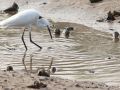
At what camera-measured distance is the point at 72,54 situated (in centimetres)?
1144

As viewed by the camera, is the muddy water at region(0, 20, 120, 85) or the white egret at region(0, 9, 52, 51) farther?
the white egret at region(0, 9, 52, 51)

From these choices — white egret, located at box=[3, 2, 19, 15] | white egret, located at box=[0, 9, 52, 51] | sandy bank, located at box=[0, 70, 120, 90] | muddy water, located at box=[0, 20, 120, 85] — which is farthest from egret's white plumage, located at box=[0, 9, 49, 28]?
white egret, located at box=[3, 2, 19, 15]

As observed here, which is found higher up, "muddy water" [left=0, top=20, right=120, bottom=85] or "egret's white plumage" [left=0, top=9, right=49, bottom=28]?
"egret's white plumage" [left=0, top=9, right=49, bottom=28]

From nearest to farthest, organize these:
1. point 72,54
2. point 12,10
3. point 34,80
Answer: point 34,80
point 72,54
point 12,10

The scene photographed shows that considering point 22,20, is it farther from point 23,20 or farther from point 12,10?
point 12,10

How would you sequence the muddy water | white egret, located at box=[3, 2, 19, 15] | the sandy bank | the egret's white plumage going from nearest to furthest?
the sandy bank → the muddy water → the egret's white plumage → white egret, located at box=[3, 2, 19, 15]

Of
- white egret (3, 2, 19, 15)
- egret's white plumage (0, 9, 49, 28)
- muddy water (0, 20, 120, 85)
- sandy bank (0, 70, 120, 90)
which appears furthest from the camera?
white egret (3, 2, 19, 15)

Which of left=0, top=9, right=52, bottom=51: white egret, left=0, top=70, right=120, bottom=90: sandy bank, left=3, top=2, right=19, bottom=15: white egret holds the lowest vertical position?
left=0, top=70, right=120, bottom=90: sandy bank

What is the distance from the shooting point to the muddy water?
956cm

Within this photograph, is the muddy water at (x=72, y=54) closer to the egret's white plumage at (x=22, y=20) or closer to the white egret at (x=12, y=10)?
the egret's white plumage at (x=22, y=20)

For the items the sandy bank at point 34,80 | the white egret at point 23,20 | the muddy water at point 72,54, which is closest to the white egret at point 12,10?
the muddy water at point 72,54

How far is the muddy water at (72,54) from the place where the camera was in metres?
9.56

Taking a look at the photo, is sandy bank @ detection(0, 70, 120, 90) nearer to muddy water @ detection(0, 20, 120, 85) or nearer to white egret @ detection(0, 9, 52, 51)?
muddy water @ detection(0, 20, 120, 85)

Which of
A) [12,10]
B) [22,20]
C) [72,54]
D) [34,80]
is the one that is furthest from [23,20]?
[12,10]
